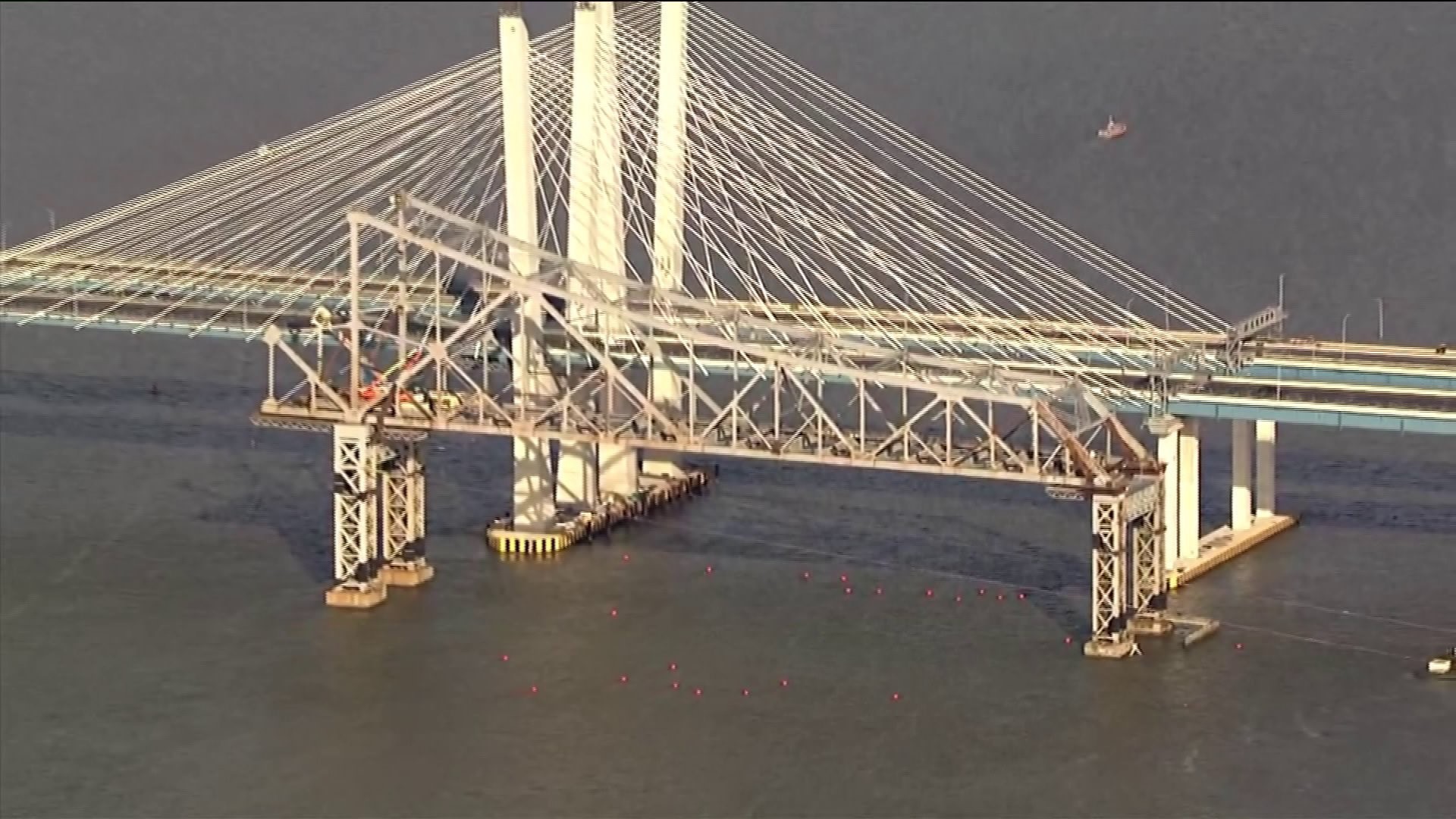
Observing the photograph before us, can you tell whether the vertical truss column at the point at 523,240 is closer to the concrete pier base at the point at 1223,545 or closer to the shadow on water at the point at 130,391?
the concrete pier base at the point at 1223,545

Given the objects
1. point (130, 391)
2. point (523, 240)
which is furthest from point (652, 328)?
point (130, 391)

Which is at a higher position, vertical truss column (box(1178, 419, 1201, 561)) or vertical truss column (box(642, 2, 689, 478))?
vertical truss column (box(642, 2, 689, 478))

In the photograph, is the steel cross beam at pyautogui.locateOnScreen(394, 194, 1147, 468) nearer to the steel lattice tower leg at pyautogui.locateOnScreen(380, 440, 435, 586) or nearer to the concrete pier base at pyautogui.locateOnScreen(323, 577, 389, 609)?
the steel lattice tower leg at pyautogui.locateOnScreen(380, 440, 435, 586)

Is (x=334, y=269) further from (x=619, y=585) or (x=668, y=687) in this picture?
(x=668, y=687)

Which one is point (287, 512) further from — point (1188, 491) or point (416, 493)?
point (1188, 491)

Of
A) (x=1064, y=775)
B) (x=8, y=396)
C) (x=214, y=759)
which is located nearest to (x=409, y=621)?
(x=214, y=759)

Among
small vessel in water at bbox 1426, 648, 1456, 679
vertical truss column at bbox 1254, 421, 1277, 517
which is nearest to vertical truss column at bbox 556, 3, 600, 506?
vertical truss column at bbox 1254, 421, 1277, 517

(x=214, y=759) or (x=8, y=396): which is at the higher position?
(x=8, y=396)
